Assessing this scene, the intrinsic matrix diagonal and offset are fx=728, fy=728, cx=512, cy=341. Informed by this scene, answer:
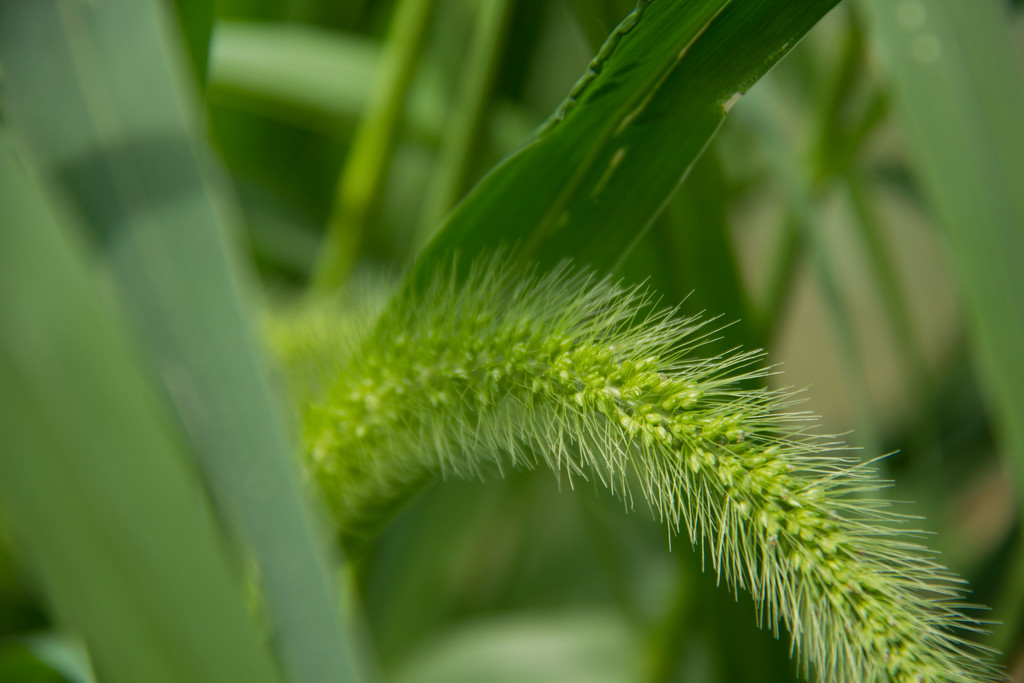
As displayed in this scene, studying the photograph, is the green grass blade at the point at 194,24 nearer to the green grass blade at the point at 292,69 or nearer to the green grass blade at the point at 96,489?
the green grass blade at the point at 292,69

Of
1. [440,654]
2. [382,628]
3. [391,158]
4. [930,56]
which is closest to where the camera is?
[930,56]

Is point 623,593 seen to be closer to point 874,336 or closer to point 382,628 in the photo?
point 382,628

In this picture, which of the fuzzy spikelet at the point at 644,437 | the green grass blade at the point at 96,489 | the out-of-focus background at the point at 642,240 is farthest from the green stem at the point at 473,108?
the green grass blade at the point at 96,489

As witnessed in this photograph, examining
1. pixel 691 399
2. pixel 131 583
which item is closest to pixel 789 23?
pixel 691 399

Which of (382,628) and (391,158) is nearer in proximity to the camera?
(391,158)

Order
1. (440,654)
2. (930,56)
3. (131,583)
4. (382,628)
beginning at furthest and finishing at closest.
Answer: (382,628) < (440,654) < (930,56) < (131,583)

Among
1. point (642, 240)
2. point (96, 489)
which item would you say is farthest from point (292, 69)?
point (96, 489)

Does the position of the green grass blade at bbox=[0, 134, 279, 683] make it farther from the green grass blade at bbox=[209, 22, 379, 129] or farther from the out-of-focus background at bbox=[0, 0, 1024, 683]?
the green grass blade at bbox=[209, 22, 379, 129]
